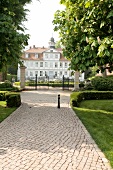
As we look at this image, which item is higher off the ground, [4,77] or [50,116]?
[4,77]

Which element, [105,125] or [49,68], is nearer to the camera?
[105,125]

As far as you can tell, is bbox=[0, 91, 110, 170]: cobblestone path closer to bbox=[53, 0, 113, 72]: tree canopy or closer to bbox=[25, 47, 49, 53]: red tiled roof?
bbox=[53, 0, 113, 72]: tree canopy

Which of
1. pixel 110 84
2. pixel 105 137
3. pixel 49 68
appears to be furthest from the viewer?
pixel 49 68

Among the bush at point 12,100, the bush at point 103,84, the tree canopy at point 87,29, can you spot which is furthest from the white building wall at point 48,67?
the tree canopy at point 87,29

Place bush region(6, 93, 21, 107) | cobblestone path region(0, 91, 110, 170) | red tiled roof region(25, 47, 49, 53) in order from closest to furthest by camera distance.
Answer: cobblestone path region(0, 91, 110, 170)
bush region(6, 93, 21, 107)
red tiled roof region(25, 47, 49, 53)

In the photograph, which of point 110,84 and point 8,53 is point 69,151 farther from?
point 110,84

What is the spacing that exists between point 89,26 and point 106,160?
5.95 metres

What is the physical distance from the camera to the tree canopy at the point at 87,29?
827 cm

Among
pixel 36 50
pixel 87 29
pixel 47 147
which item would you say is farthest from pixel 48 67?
pixel 47 147

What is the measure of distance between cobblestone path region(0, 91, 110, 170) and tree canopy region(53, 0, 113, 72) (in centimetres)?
Answer: 297

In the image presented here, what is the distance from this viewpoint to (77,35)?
1023 cm

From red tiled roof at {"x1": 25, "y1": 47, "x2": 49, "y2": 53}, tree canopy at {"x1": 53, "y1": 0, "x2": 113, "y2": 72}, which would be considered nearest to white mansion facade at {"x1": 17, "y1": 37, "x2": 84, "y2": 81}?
red tiled roof at {"x1": 25, "y1": 47, "x2": 49, "y2": 53}

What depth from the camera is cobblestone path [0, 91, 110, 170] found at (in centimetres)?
530

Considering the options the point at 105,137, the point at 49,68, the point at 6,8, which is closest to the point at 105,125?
the point at 105,137
